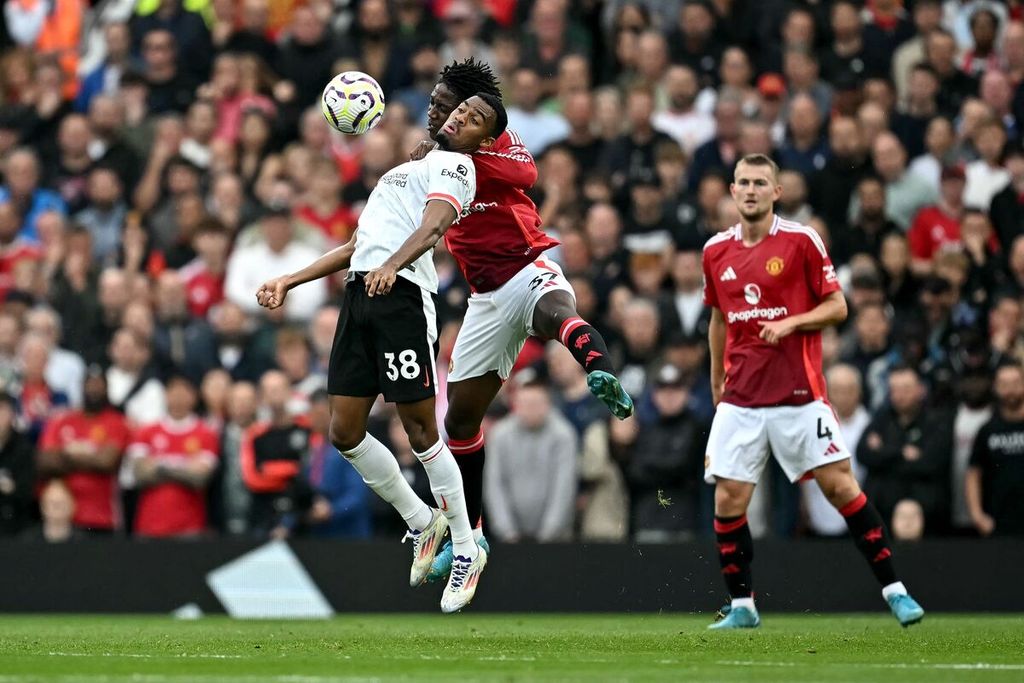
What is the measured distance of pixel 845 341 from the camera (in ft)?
53.3

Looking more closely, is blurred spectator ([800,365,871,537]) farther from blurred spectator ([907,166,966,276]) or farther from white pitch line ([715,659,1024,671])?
white pitch line ([715,659,1024,671])

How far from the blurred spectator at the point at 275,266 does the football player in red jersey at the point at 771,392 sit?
649 cm

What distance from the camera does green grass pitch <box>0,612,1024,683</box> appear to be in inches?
334

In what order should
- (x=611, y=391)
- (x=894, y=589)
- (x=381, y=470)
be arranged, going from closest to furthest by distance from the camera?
(x=611, y=391), (x=381, y=470), (x=894, y=589)

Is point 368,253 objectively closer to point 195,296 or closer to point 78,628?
point 78,628

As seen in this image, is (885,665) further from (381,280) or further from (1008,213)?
(1008,213)

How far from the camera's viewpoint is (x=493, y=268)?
11.6m

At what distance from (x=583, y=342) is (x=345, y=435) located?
62.9 inches

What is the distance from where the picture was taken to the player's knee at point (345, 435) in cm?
1098

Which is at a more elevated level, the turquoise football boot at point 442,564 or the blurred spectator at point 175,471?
the blurred spectator at point 175,471

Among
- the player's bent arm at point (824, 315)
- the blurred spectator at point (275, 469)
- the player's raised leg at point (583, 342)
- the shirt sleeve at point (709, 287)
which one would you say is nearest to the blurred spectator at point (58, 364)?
the blurred spectator at point (275, 469)

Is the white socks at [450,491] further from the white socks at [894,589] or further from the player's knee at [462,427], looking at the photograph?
the white socks at [894,589]

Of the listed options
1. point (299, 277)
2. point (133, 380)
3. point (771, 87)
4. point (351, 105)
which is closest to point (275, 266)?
point (133, 380)

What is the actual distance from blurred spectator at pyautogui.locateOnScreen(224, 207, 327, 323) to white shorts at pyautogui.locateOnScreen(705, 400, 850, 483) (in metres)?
6.59
